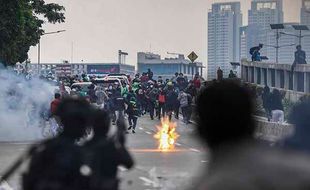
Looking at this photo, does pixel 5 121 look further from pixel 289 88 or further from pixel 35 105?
pixel 289 88


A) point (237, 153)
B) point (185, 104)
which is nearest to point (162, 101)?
point (185, 104)

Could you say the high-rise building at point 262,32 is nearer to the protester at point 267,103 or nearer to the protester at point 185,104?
the protester at point 185,104

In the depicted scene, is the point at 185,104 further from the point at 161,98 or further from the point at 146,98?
the point at 146,98

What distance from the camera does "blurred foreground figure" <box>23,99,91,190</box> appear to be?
735cm

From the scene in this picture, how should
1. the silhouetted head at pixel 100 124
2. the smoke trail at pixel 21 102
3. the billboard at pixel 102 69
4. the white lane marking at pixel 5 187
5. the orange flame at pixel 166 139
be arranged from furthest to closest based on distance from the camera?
the billboard at pixel 102 69, the smoke trail at pixel 21 102, the orange flame at pixel 166 139, the white lane marking at pixel 5 187, the silhouetted head at pixel 100 124

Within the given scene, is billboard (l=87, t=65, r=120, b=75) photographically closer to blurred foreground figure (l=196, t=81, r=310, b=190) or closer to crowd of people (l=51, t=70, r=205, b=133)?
crowd of people (l=51, t=70, r=205, b=133)

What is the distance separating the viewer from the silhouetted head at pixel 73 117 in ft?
25.4

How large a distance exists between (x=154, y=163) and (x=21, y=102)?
14.4 metres

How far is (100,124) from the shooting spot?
8.34 m

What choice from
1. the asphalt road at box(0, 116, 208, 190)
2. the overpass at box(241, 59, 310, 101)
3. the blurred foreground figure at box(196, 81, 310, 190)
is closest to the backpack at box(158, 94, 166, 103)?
the overpass at box(241, 59, 310, 101)

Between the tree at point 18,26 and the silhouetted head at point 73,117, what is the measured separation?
1223 inches

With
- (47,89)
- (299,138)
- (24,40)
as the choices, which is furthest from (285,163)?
(24,40)

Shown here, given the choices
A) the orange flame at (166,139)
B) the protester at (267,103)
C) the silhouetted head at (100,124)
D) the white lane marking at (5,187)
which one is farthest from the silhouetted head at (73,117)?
the protester at (267,103)

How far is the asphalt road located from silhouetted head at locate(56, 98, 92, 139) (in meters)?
3.81
